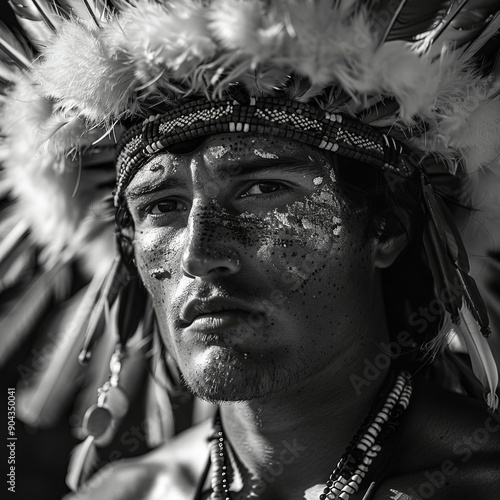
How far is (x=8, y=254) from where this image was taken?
3.12 m

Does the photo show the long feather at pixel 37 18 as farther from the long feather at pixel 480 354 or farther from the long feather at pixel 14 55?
the long feather at pixel 480 354

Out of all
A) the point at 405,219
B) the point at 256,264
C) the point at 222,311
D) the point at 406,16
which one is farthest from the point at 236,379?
the point at 406,16

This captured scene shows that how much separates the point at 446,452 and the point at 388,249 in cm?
66

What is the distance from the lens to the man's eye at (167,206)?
2467mm

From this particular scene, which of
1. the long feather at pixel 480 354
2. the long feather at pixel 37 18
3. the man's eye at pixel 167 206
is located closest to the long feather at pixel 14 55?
the long feather at pixel 37 18

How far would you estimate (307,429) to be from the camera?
2.48 metres

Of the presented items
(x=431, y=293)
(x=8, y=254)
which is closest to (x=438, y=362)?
(x=431, y=293)

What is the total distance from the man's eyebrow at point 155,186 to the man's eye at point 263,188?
20 cm

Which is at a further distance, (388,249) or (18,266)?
(18,266)

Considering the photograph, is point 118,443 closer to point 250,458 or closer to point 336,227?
point 250,458

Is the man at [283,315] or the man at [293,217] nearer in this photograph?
the man at [293,217]

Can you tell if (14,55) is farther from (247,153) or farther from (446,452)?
(446,452)

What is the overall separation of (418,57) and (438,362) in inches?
49.0

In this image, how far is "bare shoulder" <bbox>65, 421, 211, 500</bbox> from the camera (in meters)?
2.81
